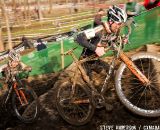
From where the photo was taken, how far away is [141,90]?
22.6 ft

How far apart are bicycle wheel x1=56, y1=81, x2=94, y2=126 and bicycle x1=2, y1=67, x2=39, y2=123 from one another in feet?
3.34

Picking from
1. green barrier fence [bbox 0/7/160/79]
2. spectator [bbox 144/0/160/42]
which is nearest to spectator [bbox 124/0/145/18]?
spectator [bbox 144/0/160/42]

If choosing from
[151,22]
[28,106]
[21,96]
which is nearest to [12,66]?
[21,96]

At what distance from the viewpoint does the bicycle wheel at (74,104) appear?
19.8 ft

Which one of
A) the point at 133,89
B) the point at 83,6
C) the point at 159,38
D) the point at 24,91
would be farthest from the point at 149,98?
the point at 83,6

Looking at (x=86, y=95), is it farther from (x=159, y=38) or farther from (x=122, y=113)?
(x=159, y=38)

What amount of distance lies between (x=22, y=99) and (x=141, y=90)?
9.22ft

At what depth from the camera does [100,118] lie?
633 centimetres

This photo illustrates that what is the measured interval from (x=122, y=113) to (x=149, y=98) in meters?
0.69

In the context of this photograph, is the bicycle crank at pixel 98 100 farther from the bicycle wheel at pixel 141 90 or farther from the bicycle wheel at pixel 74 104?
the bicycle wheel at pixel 141 90

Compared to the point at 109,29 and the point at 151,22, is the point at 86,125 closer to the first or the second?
the point at 109,29

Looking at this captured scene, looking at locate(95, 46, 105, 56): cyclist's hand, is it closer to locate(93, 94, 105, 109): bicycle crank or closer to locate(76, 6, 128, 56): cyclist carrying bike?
locate(76, 6, 128, 56): cyclist carrying bike

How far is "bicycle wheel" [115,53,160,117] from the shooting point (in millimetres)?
5539

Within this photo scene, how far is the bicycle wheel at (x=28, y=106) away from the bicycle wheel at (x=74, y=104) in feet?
3.32
